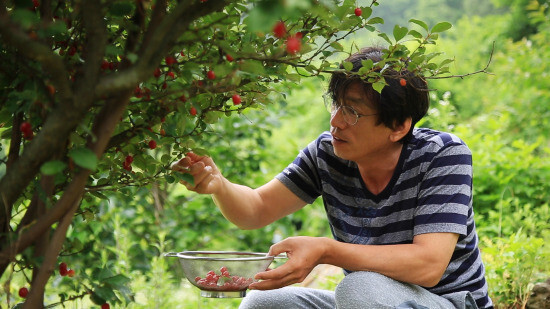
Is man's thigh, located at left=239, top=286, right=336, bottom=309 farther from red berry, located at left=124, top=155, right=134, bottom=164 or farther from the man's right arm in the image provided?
red berry, located at left=124, top=155, right=134, bottom=164

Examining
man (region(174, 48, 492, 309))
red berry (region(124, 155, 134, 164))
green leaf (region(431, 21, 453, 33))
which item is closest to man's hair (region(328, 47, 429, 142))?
man (region(174, 48, 492, 309))

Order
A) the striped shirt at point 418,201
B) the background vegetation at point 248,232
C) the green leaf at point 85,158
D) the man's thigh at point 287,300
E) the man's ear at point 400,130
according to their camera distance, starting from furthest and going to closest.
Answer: the background vegetation at point 248,232
the man's thigh at point 287,300
the man's ear at point 400,130
the striped shirt at point 418,201
the green leaf at point 85,158

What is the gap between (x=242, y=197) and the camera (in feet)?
7.70

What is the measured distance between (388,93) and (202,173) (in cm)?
64

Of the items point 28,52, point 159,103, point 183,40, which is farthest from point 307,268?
point 28,52

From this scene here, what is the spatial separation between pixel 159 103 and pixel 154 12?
244 mm

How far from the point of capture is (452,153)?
7.01 feet

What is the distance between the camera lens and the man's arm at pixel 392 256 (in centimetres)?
187

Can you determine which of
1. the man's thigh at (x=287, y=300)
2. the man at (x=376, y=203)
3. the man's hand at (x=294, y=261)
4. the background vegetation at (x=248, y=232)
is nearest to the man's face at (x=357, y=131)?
the man at (x=376, y=203)

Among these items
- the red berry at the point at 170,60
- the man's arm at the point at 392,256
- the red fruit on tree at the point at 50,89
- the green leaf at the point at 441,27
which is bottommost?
the man's arm at the point at 392,256

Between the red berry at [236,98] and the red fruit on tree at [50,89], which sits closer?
the red fruit on tree at [50,89]

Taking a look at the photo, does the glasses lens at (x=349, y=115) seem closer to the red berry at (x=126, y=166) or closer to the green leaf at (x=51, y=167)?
the red berry at (x=126, y=166)

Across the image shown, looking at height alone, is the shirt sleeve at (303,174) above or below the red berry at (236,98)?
below

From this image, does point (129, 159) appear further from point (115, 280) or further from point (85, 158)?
point (85, 158)
